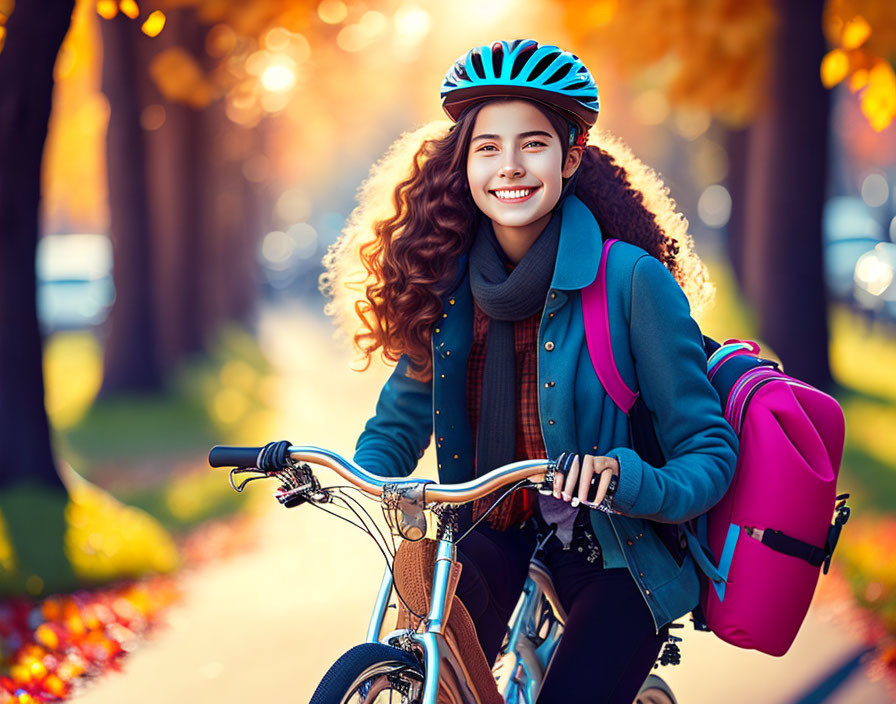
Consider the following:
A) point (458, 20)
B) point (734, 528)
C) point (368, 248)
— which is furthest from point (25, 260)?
point (458, 20)

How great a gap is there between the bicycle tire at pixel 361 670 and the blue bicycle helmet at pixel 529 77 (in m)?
1.40

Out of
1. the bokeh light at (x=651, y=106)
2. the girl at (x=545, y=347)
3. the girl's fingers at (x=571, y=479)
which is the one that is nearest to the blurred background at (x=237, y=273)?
the bokeh light at (x=651, y=106)

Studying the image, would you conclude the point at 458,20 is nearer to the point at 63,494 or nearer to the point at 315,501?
the point at 63,494

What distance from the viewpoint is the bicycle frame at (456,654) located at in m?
2.66

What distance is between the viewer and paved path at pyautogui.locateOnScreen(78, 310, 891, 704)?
541cm

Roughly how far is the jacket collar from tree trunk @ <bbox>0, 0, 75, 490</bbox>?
4836mm

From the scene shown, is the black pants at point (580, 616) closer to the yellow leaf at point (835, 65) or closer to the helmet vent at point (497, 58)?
the helmet vent at point (497, 58)

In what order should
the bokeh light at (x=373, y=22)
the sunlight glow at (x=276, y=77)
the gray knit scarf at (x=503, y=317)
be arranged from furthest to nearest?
the sunlight glow at (x=276, y=77) < the bokeh light at (x=373, y=22) < the gray knit scarf at (x=503, y=317)


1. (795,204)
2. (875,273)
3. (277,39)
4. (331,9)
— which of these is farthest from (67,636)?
(875,273)

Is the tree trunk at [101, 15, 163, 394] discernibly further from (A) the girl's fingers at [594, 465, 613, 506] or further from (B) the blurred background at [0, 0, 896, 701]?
(A) the girl's fingers at [594, 465, 613, 506]

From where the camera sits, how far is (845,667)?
5.67 m

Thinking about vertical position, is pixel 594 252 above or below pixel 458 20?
below

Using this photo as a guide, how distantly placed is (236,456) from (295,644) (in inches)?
140

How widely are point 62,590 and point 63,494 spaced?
102cm
